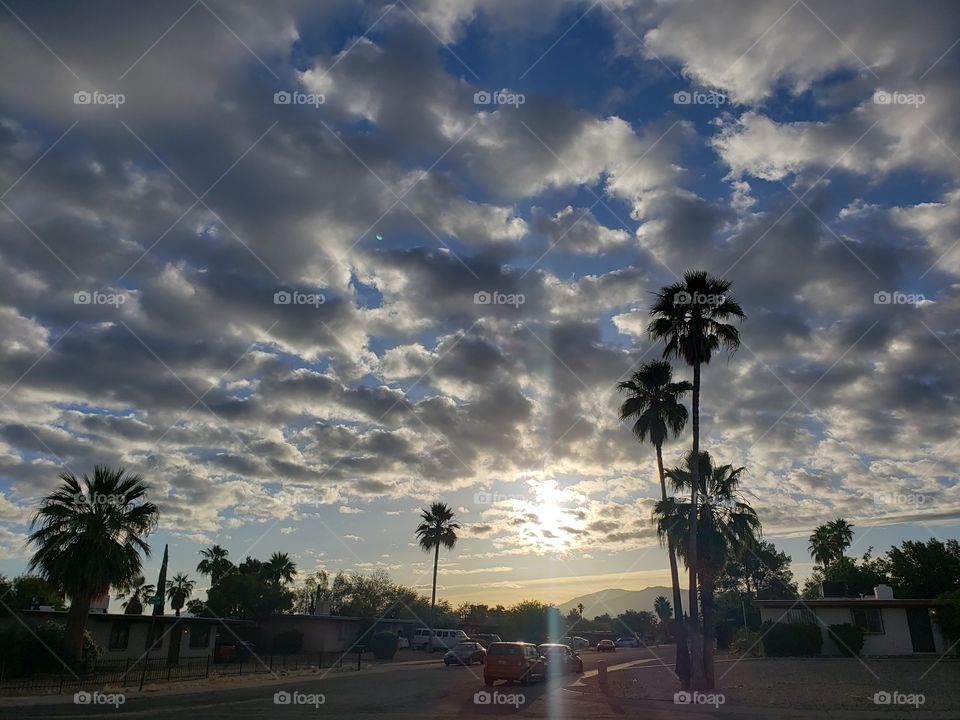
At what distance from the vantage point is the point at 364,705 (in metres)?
20.0

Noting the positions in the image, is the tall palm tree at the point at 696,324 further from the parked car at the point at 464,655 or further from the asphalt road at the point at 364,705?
the parked car at the point at 464,655

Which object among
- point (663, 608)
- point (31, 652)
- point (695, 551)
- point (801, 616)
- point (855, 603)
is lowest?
point (663, 608)

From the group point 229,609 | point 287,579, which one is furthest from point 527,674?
point 287,579

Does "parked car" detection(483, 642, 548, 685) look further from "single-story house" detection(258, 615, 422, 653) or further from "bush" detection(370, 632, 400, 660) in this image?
"single-story house" detection(258, 615, 422, 653)

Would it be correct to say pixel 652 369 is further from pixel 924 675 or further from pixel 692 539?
pixel 924 675

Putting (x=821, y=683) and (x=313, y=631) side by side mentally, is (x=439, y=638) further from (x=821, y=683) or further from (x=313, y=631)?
(x=821, y=683)

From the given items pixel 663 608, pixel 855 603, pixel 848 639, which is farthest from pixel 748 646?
pixel 663 608

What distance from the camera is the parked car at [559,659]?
3231 centimetres

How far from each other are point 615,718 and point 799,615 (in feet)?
113

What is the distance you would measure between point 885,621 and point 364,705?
37.9m

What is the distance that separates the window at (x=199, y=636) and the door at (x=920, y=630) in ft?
151

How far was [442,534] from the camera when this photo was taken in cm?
7400

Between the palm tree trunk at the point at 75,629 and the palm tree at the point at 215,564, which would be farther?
the palm tree at the point at 215,564

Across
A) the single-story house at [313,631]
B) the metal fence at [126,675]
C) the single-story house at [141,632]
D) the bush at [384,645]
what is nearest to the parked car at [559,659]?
the metal fence at [126,675]
